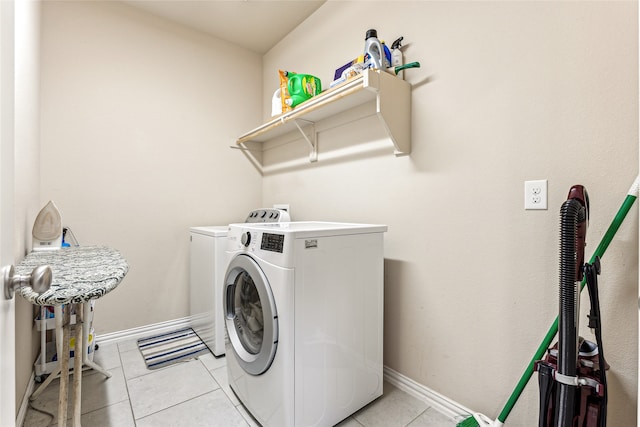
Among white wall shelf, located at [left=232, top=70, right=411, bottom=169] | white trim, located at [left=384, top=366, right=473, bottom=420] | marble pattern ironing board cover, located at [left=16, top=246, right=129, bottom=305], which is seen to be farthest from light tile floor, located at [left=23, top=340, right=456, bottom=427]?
white wall shelf, located at [left=232, top=70, right=411, bottom=169]

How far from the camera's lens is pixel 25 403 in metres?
1.50

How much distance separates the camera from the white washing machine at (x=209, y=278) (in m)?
2.07

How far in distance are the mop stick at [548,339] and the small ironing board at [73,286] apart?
148cm

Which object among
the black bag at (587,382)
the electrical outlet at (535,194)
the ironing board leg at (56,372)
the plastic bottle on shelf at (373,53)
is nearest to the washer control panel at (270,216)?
the plastic bottle on shelf at (373,53)

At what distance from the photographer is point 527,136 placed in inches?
49.7

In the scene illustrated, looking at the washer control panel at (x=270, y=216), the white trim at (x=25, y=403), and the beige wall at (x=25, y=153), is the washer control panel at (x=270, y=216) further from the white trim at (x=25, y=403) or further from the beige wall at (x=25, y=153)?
the white trim at (x=25, y=403)

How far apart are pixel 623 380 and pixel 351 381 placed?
102cm

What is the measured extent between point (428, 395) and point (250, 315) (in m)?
1.03

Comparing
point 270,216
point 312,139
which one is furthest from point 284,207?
point 312,139

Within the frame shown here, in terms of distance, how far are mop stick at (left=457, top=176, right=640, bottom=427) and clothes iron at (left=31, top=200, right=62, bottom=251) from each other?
7.33 feet

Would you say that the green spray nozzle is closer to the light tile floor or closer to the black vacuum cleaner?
the black vacuum cleaner

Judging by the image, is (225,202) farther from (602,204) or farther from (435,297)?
(602,204)

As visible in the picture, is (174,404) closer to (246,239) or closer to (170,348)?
(170,348)

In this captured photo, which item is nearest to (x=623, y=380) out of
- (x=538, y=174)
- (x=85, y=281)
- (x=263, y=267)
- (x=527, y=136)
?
(x=538, y=174)
